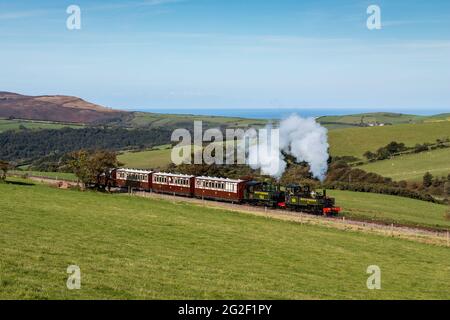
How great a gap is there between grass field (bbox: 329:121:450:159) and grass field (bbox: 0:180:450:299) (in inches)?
2480

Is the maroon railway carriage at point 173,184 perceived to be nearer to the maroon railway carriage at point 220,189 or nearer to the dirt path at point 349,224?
the maroon railway carriage at point 220,189

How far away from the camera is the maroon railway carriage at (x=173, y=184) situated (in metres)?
54.2

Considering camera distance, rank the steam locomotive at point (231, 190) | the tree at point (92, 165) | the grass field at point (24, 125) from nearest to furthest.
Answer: the steam locomotive at point (231, 190), the tree at point (92, 165), the grass field at point (24, 125)

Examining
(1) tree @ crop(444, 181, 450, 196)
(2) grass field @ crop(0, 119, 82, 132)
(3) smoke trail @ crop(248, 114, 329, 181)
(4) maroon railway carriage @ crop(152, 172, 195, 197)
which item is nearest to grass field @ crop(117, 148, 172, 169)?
(3) smoke trail @ crop(248, 114, 329, 181)

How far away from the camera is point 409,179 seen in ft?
237

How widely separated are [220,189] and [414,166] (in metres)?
44.6

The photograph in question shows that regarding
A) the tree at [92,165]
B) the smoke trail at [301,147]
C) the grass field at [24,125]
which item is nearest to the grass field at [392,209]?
the smoke trail at [301,147]

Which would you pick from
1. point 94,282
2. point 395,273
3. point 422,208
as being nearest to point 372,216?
point 422,208

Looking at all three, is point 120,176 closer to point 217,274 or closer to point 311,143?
point 311,143

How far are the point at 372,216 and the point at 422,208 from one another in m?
11.8

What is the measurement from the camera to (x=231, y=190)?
164ft

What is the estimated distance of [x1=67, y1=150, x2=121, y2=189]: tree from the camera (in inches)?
2195

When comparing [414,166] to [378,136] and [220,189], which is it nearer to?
[378,136]

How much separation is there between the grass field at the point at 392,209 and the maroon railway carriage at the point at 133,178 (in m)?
23.3
